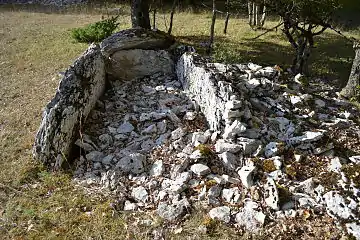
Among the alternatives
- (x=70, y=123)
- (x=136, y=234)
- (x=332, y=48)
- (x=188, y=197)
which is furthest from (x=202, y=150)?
(x=332, y=48)

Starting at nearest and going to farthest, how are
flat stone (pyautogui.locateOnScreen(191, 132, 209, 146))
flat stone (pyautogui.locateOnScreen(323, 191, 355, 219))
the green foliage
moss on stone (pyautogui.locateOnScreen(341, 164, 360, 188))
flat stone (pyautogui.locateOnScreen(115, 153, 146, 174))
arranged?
flat stone (pyautogui.locateOnScreen(323, 191, 355, 219)), moss on stone (pyautogui.locateOnScreen(341, 164, 360, 188)), flat stone (pyautogui.locateOnScreen(115, 153, 146, 174)), flat stone (pyautogui.locateOnScreen(191, 132, 209, 146)), the green foliage

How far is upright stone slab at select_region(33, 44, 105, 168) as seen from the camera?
697 centimetres

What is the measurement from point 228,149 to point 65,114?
3392mm

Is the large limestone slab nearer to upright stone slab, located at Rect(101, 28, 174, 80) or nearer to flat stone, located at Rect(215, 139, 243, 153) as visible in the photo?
upright stone slab, located at Rect(101, 28, 174, 80)

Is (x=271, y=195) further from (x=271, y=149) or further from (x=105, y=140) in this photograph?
(x=105, y=140)

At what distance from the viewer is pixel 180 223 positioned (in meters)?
5.57

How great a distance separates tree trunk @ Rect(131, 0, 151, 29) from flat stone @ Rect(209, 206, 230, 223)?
1003cm

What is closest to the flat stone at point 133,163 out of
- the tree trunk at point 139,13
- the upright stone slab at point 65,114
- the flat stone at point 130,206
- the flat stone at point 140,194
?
the flat stone at point 140,194

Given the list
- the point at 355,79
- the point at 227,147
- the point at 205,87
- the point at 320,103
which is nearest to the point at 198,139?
the point at 227,147

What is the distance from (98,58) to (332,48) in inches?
434

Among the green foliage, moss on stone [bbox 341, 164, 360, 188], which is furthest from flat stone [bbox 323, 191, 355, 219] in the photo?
the green foliage

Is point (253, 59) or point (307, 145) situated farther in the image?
point (253, 59)

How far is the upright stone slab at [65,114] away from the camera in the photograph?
6.97 metres

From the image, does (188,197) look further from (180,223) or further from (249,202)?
(249,202)
